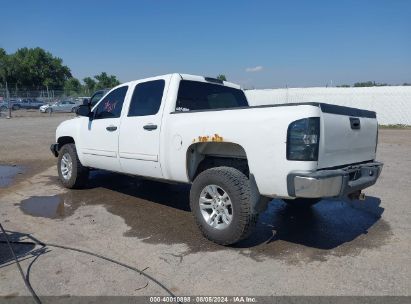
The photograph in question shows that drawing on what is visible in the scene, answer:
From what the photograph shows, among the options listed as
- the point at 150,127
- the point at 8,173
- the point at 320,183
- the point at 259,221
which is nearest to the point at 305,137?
the point at 320,183

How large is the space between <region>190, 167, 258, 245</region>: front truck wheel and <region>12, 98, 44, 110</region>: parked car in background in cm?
4322

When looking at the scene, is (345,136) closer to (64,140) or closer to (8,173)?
(64,140)

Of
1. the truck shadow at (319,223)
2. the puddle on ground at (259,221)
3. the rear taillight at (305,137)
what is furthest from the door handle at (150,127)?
the rear taillight at (305,137)

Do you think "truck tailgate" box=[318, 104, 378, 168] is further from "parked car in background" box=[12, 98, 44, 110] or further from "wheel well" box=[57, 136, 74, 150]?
"parked car in background" box=[12, 98, 44, 110]

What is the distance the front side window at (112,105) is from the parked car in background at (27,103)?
1601 inches

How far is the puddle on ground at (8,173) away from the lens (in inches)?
301

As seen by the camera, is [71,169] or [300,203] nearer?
[300,203]

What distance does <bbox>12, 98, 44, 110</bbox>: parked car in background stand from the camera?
1664 inches

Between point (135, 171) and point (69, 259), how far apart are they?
5.78 feet

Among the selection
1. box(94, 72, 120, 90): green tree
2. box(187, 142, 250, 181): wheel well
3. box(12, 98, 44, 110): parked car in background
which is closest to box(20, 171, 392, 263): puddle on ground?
box(187, 142, 250, 181): wheel well

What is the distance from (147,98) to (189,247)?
87.7 inches

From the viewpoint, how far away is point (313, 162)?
3518 millimetres

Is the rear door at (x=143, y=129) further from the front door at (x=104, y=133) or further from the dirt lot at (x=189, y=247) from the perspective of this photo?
the dirt lot at (x=189, y=247)

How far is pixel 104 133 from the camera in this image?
5.91 m
